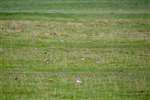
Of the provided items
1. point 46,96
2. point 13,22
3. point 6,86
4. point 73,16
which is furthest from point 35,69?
point 73,16

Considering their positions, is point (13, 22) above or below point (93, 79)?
above

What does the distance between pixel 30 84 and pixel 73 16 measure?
9.61 m

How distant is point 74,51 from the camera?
13.1m

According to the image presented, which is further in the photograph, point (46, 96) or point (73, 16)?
point (73, 16)

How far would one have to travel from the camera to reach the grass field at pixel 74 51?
943cm

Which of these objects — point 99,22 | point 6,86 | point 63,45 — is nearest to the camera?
point 6,86

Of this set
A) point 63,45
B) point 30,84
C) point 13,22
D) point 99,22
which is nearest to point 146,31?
point 99,22

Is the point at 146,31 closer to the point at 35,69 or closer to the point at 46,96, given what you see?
the point at 35,69

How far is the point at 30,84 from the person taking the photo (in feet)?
32.0

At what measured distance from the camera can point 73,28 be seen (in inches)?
663

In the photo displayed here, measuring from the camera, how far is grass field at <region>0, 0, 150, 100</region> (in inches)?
371

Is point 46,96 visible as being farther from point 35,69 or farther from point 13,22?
point 13,22

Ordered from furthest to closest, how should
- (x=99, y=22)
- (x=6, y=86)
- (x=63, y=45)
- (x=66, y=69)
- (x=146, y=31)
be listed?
(x=99, y=22) < (x=146, y=31) < (x=63, y=45) < (x=66, y=69) < (x=6, y=86)

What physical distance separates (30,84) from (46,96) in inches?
37.7
